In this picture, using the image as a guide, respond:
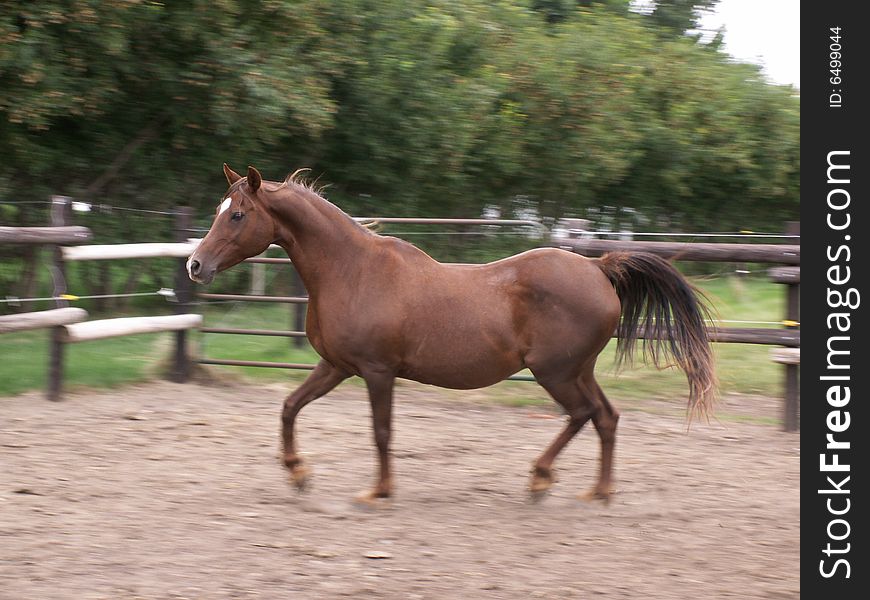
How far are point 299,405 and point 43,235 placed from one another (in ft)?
9.81

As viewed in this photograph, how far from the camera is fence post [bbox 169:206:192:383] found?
8.37 meters

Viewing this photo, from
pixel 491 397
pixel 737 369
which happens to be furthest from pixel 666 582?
pixel 737 369

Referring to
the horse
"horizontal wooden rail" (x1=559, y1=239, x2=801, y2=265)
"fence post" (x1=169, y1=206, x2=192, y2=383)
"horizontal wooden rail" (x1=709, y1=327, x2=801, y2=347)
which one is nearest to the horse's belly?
the horse

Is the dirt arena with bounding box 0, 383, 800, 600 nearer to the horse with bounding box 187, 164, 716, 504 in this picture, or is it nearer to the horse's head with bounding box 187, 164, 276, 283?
the horse with bounding box 187, 164, 716, 504

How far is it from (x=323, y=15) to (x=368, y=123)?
1437mm

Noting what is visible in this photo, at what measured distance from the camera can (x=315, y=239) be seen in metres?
5.31

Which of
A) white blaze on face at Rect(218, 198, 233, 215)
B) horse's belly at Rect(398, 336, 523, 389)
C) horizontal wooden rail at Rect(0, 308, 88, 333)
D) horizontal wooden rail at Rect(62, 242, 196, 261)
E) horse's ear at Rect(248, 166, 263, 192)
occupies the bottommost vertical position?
horse's belly at Rect(398, 336, 523, 389)

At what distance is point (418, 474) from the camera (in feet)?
19.3

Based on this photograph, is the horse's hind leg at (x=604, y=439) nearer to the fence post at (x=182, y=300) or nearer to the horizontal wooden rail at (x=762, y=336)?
the horizontal wooden rail at (x=762, y=336)

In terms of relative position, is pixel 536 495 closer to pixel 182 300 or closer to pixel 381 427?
pixel 381 427

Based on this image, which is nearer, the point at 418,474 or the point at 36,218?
the point at 418,474

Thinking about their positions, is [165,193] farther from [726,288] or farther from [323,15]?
[726,288]

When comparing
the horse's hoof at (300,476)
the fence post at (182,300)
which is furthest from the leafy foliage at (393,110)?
the horse's hoof at (300,476)

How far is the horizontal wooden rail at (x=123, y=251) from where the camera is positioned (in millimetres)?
7570
